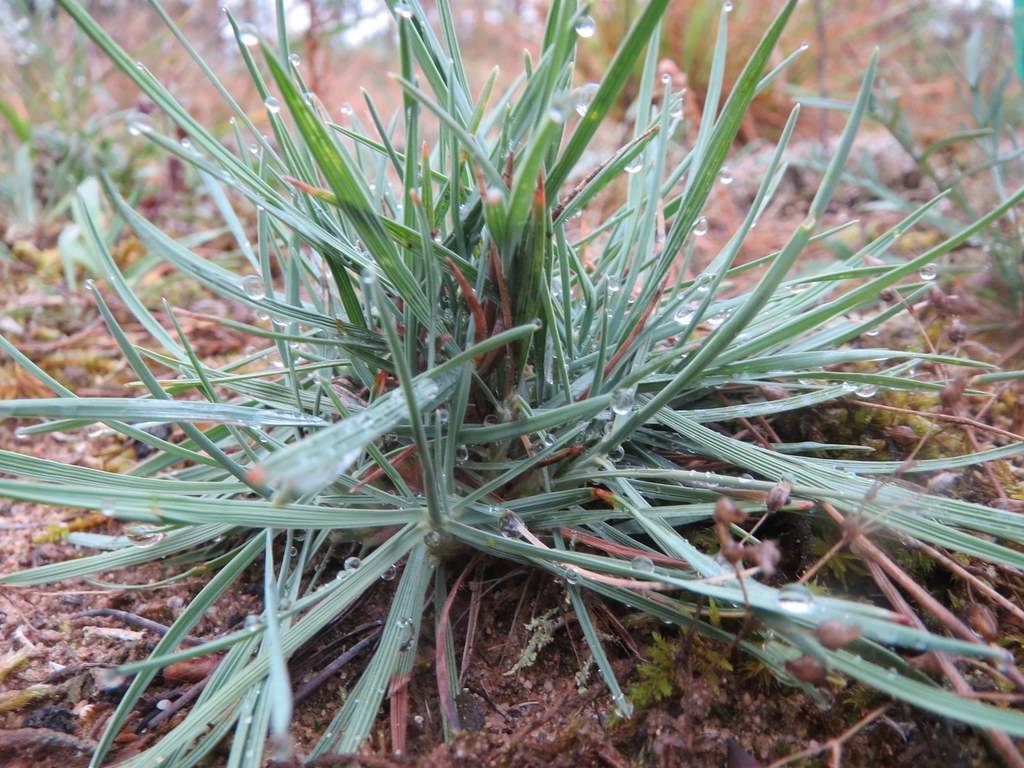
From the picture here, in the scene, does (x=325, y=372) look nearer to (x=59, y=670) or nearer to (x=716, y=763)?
(x=59, y=670)

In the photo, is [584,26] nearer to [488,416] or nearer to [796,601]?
[488,416]

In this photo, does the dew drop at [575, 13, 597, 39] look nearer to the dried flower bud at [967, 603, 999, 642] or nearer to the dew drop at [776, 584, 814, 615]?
the dew drop at [776, 584, 814, 615]

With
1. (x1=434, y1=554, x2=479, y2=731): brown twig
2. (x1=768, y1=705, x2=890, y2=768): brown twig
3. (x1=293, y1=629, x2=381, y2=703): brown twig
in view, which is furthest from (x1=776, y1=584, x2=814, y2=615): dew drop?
(x1=293, y1=629, x2=381, y2=703): brown twig

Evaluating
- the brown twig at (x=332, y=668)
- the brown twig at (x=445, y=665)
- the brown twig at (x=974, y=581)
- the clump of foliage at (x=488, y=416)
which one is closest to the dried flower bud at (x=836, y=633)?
the clump of foliage at (x=488, y=416)

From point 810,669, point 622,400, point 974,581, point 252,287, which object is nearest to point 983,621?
point 974,581

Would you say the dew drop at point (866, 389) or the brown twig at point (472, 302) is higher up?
the brown twig at point (472, 302)

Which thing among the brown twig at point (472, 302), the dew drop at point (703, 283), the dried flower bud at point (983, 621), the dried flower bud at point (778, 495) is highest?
the brown twig at point (472, 302)

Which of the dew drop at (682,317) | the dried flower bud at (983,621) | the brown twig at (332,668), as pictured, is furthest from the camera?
the dew drop at (682,317)

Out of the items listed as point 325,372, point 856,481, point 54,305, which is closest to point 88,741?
point 325,372

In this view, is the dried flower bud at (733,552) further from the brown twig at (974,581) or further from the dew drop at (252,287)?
the dew drop at (252,287)
